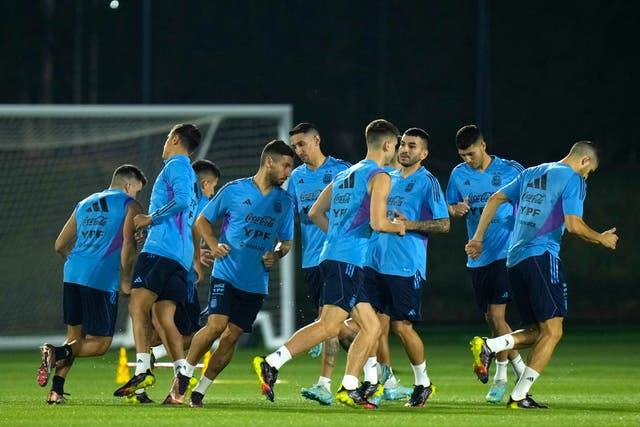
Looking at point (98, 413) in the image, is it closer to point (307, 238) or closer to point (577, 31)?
point (307, 238)

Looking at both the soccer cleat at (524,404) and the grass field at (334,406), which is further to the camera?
the soccer cleat at (524,404)

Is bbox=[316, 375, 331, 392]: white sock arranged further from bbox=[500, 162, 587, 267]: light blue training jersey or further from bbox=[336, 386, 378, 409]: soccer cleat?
bbox=[500, 162, 587, 267]: light blue training jersey

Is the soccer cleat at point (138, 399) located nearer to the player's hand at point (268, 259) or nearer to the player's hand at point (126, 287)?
the player's hand at point (126, 287)

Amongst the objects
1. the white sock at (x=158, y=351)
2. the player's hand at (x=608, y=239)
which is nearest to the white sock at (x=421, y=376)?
the player's hand at (x=608, y=239)

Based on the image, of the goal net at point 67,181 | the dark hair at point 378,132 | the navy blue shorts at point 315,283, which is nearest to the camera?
the dark hair at point 378,132

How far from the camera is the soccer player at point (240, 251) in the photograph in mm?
10922

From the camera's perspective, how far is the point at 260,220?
1120cm

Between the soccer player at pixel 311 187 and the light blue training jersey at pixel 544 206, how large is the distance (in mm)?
1862

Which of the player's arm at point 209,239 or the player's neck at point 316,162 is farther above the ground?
the player's neck at point 316,162

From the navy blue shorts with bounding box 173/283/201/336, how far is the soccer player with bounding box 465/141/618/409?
2.81 metres

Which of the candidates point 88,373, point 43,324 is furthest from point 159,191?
point 43,324

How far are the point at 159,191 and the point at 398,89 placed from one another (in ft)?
81.6

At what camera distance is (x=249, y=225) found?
36.7 feet

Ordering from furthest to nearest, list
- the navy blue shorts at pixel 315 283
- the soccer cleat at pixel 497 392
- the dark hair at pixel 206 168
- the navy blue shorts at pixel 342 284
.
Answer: the dark hair at pixel 206 168 → the navy blue shorts at pixel 315 283 → the soccer cleat at pixel 497 392 → the navy blue shorts at pixel 342 284
